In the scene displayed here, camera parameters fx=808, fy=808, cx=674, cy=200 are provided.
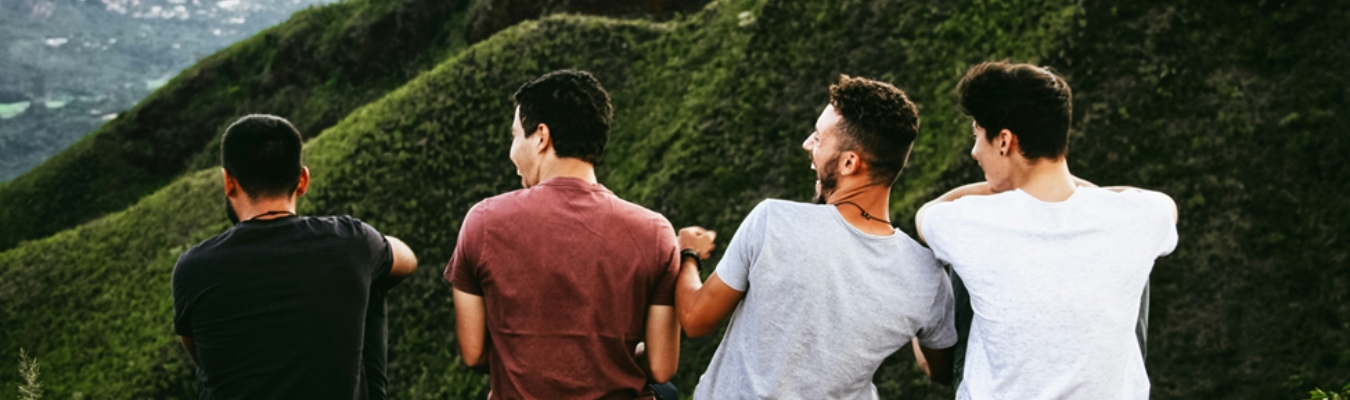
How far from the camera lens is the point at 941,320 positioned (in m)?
3.18

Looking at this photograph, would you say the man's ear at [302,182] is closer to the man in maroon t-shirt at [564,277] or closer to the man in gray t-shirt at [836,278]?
the man in maroon t-shirt at [564,277]

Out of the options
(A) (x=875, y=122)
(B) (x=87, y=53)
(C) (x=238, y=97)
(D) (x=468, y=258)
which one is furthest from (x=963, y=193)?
(B) (x=87, y=53)

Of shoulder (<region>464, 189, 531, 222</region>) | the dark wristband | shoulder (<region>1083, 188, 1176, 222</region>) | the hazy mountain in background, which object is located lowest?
the hazy mountain in background

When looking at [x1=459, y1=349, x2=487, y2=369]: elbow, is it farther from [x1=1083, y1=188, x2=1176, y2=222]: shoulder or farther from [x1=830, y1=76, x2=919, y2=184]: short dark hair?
[x1=1083, y1=188, x2=1176, y2=222]: shoulder

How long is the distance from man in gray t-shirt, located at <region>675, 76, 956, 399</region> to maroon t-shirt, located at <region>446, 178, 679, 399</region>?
32 centimetres

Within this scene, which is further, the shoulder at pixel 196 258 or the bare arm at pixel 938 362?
the bare arm at pixel 938 362

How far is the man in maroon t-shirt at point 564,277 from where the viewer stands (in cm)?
320

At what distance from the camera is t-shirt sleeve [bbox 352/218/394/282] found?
3.35 meters

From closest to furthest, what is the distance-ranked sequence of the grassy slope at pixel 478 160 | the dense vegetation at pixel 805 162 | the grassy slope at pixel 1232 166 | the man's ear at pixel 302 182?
1. the man's ear at pixel 302 182
2. the grassy slope at pixel 1232 166
3. the dense vegetation at pixel 805 162
4. the grassy slope at pixel 478 160

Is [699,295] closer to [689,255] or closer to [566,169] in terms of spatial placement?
[689,255]

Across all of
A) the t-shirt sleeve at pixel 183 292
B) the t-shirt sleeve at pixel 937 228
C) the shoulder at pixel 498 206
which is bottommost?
the t-shirt sleeve at pixel 183 292

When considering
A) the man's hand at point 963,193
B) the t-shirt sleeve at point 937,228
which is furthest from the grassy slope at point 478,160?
the t-shirt sleeve at point 937,228

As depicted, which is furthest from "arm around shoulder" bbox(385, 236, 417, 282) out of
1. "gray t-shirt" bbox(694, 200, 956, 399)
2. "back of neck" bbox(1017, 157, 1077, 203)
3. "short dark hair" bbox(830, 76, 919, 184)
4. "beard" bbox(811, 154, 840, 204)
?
"back of neck" bbox(1017, 157, 1077, 203)

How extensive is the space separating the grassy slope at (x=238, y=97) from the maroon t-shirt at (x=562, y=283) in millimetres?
22057
